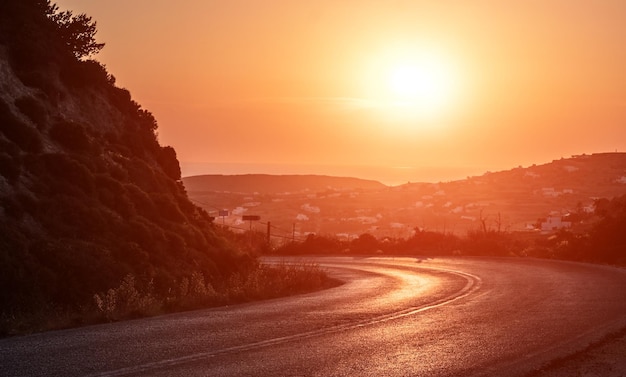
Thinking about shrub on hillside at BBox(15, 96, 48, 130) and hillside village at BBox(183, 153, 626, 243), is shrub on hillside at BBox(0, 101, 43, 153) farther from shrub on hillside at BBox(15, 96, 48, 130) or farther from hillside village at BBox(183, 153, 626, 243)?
hillside village at BBox(183, 153, 626, 243)

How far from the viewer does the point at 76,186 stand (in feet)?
72.6

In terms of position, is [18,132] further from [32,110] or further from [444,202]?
[444,202]

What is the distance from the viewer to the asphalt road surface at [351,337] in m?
10.5

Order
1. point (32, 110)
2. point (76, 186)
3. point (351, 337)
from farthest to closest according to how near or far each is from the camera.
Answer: point (32, 110), point (76, 186), point (351, 337)

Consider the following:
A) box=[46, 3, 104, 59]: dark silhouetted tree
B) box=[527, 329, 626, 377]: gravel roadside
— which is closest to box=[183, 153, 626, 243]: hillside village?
box=[46, 3, 104, 59]: dark silhouetted tree

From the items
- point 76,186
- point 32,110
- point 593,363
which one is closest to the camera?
point 593,363

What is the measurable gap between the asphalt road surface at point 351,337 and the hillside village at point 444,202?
85.6m

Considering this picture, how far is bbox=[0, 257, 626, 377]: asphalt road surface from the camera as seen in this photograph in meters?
10.5

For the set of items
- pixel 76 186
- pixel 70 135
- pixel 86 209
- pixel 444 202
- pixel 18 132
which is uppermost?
pixel 444 202

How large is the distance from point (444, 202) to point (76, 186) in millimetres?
122125

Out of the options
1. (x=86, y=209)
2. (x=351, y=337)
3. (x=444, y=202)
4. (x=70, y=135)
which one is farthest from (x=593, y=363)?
(x=444, y=202)

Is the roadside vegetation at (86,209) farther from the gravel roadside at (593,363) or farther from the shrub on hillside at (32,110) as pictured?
the gravel roadside at (593,363)

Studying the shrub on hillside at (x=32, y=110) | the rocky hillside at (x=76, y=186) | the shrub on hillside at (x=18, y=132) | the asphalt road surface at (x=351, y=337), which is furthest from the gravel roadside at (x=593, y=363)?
the shrub on hillside at (x=32, y=110)

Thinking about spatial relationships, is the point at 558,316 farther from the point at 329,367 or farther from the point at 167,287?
the point at 167,287
